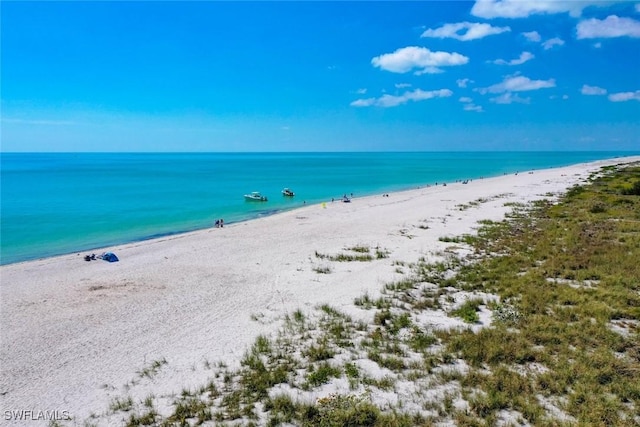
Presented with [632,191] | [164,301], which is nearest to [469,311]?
[164,301]

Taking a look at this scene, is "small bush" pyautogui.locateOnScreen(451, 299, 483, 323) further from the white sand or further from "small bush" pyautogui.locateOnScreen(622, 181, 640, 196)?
"small bush" pyautogui.locateOnScreen(622, 181, 640, 196)

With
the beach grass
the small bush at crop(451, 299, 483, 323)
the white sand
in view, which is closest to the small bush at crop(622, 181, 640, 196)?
the white sand

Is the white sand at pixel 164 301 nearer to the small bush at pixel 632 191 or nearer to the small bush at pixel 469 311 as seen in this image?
the small bush at pixel 469 311

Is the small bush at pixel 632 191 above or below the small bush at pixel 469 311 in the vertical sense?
above

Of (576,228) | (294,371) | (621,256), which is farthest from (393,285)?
(576,228)

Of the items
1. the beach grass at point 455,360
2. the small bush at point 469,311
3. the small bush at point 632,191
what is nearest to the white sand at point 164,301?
the beach grass at point 455,360

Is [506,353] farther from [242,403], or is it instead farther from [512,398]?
[242,403]
